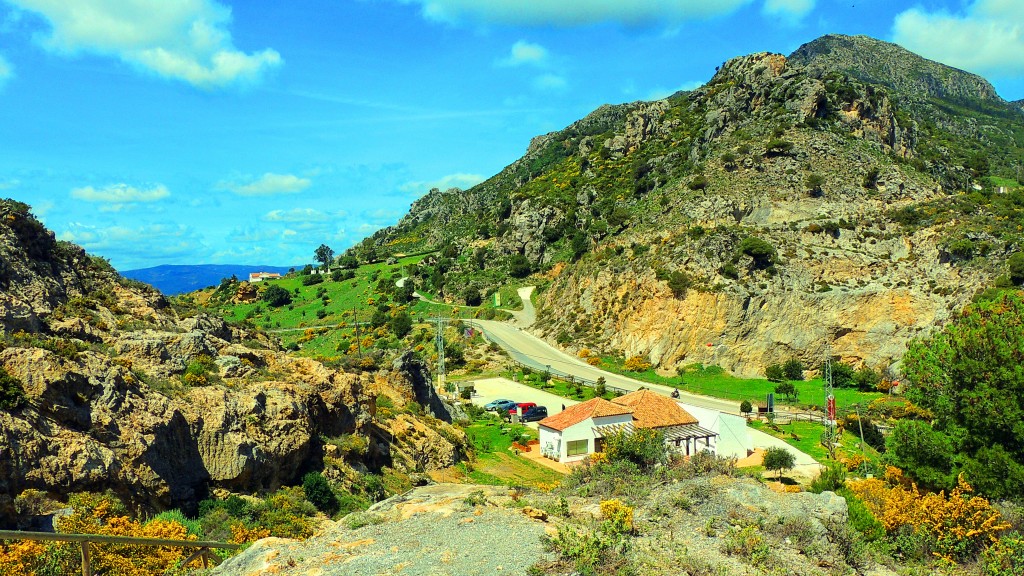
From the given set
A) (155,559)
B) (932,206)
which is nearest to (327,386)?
(155,559)

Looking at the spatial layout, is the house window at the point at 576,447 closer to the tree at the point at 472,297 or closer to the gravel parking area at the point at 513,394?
the gravel parking area at the point at 513,394

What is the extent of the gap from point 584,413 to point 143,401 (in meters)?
26.0

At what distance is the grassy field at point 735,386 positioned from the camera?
2103 inches

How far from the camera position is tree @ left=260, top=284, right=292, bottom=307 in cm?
10139

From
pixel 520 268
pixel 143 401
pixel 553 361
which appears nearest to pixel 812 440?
pixel 553 361

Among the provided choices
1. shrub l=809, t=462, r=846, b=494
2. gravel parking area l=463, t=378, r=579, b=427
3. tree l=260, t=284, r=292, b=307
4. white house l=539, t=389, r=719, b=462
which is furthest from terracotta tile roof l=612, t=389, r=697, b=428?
tree l=260, t=284, r=292, b=307

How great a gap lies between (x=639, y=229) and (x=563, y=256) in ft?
61.9

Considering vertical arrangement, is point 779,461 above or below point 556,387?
below

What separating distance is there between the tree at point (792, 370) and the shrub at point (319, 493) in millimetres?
51820

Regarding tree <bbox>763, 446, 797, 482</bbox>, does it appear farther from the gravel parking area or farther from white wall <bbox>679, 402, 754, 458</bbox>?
the gravel parking area

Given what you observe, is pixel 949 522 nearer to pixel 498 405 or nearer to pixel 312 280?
pixel 498 405

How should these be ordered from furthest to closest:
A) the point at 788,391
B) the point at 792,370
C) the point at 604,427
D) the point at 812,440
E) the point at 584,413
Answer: the point at 792,370 → the point at 788,391 → the point at 812,440 → the point at 584,413 → the point at 604,427

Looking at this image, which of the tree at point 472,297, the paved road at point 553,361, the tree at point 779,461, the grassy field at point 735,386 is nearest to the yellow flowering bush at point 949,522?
the tree at point 779,461

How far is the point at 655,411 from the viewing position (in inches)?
1577
